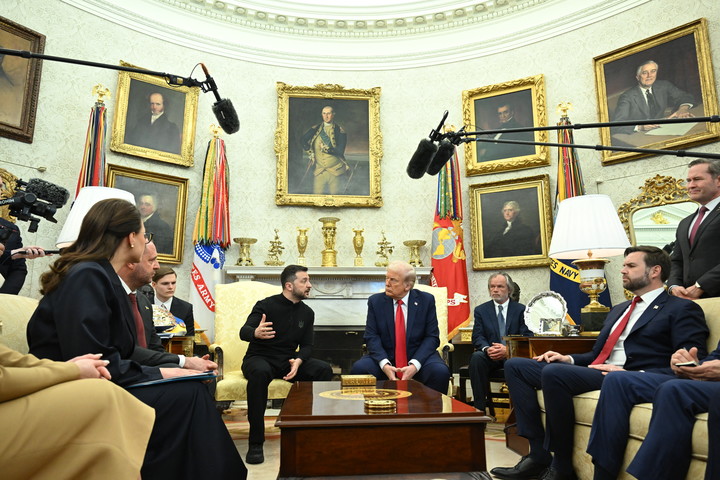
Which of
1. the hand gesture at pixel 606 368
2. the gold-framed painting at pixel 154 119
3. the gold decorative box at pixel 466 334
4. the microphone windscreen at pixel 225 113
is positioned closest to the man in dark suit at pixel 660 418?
the hand gesture at pixel 606 368

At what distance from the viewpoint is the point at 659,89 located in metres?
6.70

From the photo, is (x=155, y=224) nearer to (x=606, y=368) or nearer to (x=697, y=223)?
(x=606, y=368)

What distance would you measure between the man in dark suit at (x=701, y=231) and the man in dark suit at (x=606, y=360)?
417 mm

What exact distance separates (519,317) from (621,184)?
2793mm

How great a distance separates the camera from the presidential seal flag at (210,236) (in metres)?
7.07

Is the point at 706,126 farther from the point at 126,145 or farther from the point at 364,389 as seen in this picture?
the point at 126,145

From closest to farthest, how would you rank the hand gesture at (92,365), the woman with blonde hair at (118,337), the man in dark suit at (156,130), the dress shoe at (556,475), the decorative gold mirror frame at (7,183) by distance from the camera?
1. the hand gesture at (92,365)
2. the woman with blonde hair at (118,337)
3. the dress shoe at (556,475)
4. the decorative gold mirror frame at (7,183)
5. the man in dark suit at (156,130)

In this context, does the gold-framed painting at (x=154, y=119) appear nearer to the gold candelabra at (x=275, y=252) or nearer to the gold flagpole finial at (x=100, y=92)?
the gold flagpole finial at (x=100, y=92)

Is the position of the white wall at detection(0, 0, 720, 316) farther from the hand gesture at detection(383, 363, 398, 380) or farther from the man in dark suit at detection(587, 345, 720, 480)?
the man in dark suit at detection(587, 345, 720, 480)

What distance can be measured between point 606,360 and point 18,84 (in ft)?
22.9

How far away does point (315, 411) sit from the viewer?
2340 mm

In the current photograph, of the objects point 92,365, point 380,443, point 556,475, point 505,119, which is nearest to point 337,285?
point 505,119

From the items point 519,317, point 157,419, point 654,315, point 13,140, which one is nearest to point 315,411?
point 157,419

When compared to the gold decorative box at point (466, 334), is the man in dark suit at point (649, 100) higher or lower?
higher
